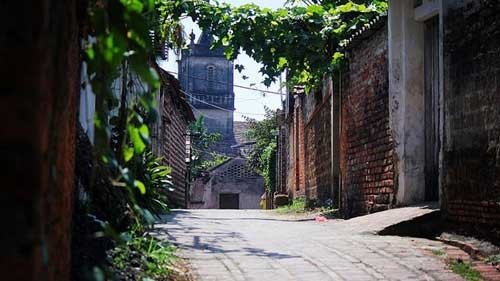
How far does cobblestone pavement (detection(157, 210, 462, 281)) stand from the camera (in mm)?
4363

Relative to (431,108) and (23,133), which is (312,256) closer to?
(431,108)

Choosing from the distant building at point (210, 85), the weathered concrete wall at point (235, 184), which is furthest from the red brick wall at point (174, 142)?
the distant building at point (210, 85)

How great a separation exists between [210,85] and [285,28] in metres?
37.6

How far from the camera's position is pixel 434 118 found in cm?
772

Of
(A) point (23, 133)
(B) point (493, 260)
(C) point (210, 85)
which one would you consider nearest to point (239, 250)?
(B) point (493, 260)

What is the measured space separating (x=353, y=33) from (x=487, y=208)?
6.12m

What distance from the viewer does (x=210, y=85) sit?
1908 inches

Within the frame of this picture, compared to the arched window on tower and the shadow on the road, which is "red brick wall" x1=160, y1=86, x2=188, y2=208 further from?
the arched window on tower

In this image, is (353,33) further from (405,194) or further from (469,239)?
(469,239)

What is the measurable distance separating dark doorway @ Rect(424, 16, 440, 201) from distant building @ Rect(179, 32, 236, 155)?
38753 mm

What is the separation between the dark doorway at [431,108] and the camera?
301 inches

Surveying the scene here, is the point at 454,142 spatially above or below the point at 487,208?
above

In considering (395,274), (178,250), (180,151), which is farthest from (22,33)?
(180,151)

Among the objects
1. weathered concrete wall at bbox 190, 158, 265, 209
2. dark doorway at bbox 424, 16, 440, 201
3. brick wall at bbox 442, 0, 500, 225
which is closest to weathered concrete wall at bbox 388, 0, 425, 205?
dark doorway at bbox 424, 16, 440, 201
